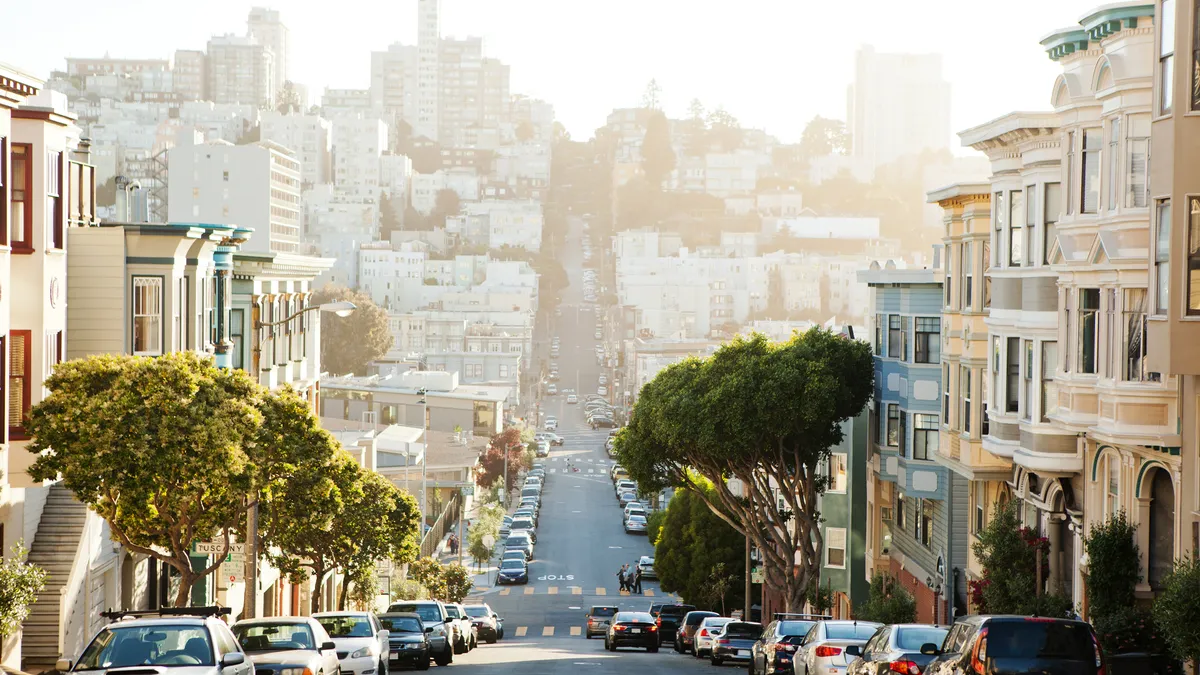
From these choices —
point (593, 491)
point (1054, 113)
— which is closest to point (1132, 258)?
point (1054, 113)

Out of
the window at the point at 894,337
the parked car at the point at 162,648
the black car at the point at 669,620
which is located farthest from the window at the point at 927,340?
the parked car at the point at 162,648

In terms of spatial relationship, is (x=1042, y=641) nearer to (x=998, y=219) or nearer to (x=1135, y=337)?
(x=1135, y=337)

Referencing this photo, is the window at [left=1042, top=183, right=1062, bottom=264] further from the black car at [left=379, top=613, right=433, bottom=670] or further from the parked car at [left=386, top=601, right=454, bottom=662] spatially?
the parked car at [left=386, top=601, right=454, bottom=662]

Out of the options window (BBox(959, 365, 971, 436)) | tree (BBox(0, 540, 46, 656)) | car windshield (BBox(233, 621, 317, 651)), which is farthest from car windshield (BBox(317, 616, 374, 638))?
window (BBox(959, 365, 971, 436))

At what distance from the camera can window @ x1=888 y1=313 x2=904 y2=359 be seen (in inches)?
1834

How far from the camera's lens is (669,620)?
53.8 m

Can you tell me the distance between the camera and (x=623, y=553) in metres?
104

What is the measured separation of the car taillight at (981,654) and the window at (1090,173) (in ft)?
37.6

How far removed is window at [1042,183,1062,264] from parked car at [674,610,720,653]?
1746 cm

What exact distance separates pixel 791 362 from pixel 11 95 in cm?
2640

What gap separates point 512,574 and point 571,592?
177 inches

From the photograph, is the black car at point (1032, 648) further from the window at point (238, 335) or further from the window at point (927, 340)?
the window at point (238, 335)

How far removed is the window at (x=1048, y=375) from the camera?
102 ft

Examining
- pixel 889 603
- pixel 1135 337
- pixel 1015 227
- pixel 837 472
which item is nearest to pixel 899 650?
pixel 1135 337
